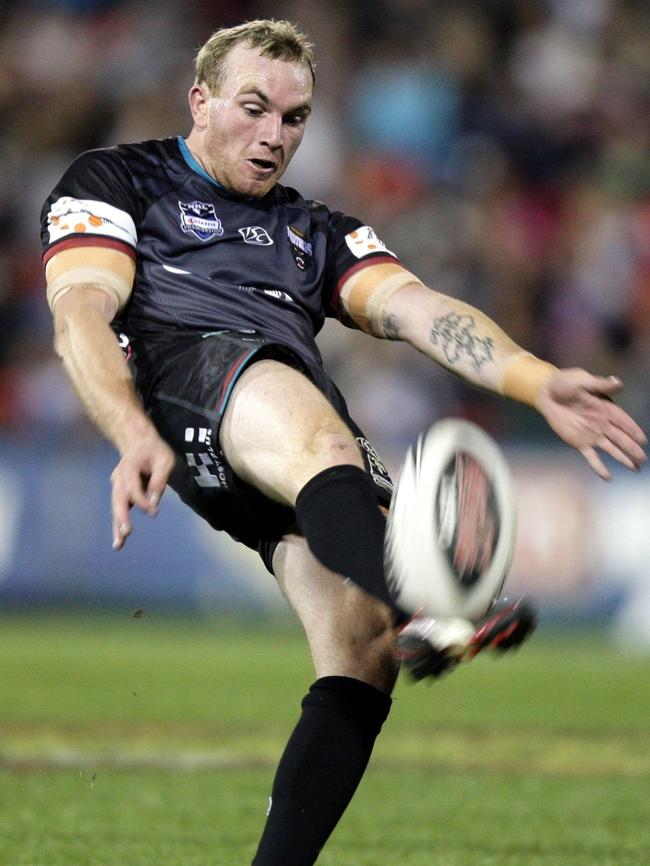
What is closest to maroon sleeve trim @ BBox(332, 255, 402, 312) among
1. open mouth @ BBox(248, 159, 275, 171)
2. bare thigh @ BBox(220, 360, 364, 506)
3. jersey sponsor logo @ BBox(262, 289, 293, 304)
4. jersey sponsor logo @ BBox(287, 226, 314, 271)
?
jersey sponsor logo @ BBox(287, 226, 314, 271)

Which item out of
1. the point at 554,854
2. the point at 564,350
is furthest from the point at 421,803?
the point at 564,350

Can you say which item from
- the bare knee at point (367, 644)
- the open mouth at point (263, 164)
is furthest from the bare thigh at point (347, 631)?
the open mouth at point (263, 164)

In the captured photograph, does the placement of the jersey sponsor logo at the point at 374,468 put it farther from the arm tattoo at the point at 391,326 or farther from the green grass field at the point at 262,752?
the green grass field at the point at 262,752

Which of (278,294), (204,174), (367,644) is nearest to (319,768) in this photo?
(367,644)

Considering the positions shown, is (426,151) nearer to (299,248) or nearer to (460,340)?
(299,248)

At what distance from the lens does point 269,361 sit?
3.76 m

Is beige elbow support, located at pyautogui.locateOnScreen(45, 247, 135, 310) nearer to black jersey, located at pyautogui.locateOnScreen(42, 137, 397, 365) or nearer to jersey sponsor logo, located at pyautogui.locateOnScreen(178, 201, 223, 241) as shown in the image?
black jersey, located at pyautogui.locateOnScreen(42, 137, 397, 365)

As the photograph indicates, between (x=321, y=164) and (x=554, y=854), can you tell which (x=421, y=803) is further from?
(x=321, y=164)

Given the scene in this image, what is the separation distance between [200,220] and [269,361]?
621 millimetres

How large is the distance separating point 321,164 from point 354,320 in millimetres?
9320

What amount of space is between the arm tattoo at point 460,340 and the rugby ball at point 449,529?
0.61m

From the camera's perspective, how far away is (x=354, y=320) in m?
4.43

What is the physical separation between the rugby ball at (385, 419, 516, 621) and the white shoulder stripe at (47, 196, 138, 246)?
1066 millimetres

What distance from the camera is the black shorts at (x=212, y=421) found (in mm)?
3730
